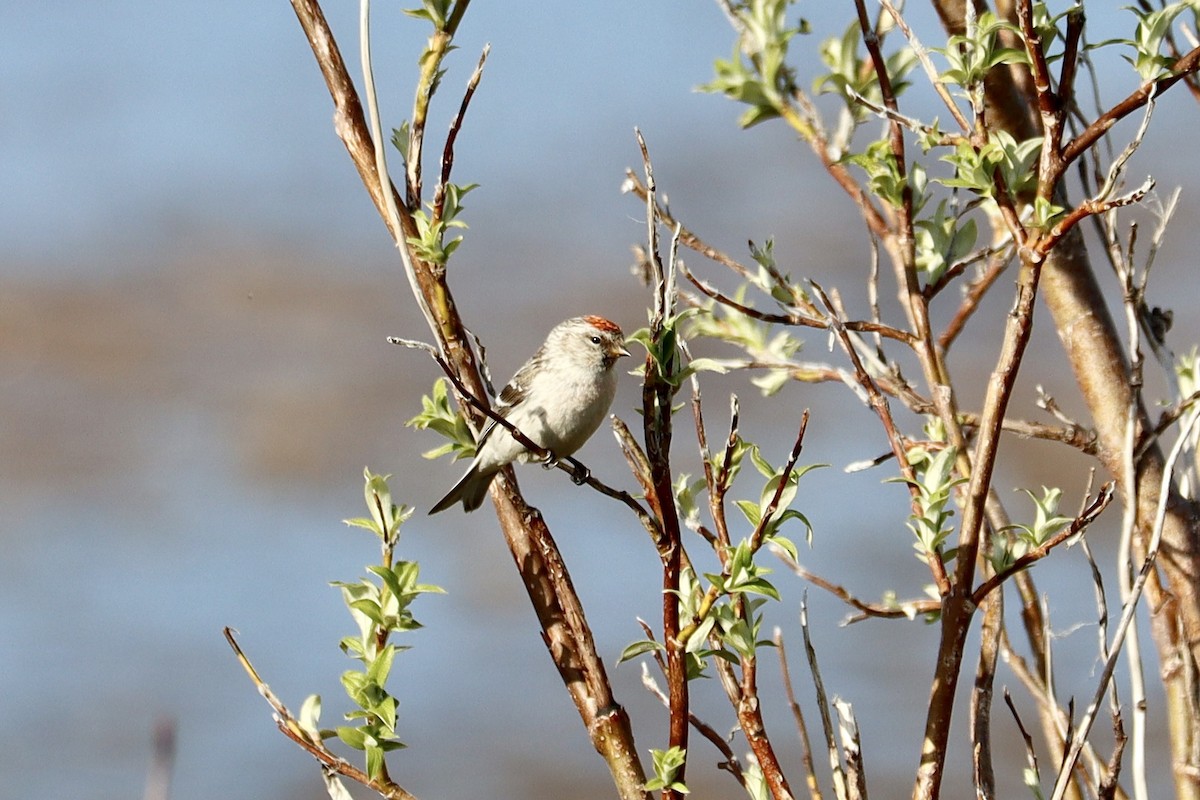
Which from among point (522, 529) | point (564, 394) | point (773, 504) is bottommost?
point (773, 504)

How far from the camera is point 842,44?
2.50 metres

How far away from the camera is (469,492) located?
4.05 m

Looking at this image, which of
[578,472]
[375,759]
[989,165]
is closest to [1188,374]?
[989,165]

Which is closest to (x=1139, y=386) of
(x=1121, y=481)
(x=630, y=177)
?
(x=1121, y=481)

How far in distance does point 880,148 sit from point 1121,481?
2.26 ft

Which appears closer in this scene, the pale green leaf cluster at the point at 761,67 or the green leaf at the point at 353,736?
the green leaf at the point at 353,736

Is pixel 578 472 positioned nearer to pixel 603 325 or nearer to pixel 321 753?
pixel 321 753

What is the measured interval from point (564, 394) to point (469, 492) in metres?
0.43

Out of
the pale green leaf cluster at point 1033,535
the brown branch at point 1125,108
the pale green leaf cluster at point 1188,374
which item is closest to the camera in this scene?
the brown branch at point 1125,108

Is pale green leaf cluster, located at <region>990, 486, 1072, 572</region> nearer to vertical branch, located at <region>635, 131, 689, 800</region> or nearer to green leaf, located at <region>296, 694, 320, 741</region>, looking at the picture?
vertical branch, located at <region>635, 131, 689, 800</region>

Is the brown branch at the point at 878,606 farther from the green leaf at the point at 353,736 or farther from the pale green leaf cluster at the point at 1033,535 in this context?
the green leaf at the point at 353,736

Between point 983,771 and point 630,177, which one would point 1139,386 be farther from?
point 630,177

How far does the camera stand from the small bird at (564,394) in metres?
3.85

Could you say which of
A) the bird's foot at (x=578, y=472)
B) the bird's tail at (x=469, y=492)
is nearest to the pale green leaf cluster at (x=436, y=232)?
the bird's foot at (x=578, y=472)
